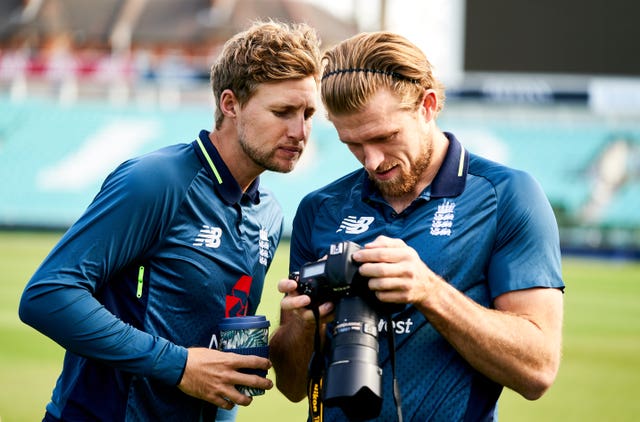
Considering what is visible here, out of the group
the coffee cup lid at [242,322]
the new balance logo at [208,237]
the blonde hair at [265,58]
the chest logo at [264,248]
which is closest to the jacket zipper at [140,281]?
the new balance logo at [208,237]

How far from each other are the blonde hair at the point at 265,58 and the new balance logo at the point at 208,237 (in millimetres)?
449

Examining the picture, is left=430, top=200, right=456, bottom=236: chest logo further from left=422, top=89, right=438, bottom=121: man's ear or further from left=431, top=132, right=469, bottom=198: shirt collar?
left=422, top=89, right=438, bottom=121: man's ear

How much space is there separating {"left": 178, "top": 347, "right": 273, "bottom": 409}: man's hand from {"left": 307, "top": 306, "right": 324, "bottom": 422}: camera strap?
0.73ft

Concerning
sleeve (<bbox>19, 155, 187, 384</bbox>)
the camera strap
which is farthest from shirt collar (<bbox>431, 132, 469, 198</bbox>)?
sleeve (<bbox>19, 155, 187, 384</bbox>)

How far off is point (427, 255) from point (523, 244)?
0.27m

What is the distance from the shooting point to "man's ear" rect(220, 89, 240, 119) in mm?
3141

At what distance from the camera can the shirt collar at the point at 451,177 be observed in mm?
2592

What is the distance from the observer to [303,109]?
306 centimetres

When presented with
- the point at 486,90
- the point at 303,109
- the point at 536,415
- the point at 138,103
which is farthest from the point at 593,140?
the point at 303,109

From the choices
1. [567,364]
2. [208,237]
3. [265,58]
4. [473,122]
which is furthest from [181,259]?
[473,122]

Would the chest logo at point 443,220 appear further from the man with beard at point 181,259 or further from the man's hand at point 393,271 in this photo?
the man with beard at point 181,259

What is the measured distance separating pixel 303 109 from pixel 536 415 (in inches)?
169

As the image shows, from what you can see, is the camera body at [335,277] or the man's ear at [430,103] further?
the man's ear at [430,103]

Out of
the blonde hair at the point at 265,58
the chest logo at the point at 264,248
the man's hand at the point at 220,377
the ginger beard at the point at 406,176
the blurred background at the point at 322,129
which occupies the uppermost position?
the blonde hair at the point at 265,58
